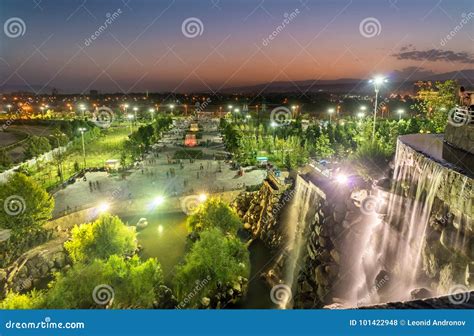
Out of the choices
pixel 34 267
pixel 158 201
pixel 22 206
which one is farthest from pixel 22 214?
pixel 158 201

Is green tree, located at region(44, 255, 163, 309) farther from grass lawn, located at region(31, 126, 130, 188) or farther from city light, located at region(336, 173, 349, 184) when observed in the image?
grass lawn, located at region(31, 126, 130, 188)

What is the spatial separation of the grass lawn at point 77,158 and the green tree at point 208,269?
1757 cm

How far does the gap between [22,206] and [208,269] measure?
10.4 m

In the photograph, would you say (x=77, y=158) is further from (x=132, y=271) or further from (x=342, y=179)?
(x=342, y=179)

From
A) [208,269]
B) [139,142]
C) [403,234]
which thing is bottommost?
[208,269]

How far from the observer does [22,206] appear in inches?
736

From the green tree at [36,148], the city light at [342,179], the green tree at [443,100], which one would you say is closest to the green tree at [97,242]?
the city light at [342,179]

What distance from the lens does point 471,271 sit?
32.1ft

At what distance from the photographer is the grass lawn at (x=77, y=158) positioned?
106 ft

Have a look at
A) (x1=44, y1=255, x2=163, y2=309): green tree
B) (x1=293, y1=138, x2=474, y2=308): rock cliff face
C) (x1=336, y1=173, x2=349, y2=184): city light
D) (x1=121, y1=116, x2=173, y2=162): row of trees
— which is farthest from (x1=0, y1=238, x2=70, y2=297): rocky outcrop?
(x1=121, y1=116, x2=173, y2=162): row of trees

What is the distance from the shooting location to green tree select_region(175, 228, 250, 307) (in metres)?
15.1

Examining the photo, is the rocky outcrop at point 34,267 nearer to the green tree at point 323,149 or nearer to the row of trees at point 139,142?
the row of trees at point 139,142

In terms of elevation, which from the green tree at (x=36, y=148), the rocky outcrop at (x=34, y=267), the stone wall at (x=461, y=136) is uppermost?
the stone wall at (x=461, y=136)
